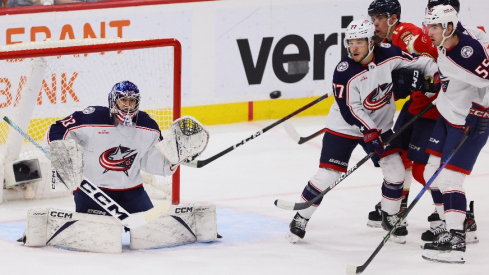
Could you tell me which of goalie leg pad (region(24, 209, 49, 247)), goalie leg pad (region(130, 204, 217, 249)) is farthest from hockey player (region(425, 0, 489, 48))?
goalie leg pad (region(24, 209, 49, 247))

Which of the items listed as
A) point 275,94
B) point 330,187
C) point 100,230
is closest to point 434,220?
point 330,187

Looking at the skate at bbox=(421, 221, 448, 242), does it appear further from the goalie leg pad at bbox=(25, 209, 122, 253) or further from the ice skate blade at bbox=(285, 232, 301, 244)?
the goalie leg pad at bbox=(25, 209, 122, 253)

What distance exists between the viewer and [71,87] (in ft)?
23.4

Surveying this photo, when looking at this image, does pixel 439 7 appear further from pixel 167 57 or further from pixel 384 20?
pixel 167 57

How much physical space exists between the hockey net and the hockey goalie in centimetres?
67

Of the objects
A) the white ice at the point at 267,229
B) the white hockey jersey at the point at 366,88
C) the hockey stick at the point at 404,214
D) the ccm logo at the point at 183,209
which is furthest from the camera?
the ccm logo at the point at 183,209

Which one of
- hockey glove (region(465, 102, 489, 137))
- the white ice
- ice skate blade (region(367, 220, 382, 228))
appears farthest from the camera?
ice skate blade (region(367, 220, 382, 228))

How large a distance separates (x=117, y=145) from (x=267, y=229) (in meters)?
1.01

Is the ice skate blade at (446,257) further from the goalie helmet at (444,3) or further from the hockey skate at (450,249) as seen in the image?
the goalie helmet at (444,3)

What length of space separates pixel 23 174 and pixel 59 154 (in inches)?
Result: 54.9

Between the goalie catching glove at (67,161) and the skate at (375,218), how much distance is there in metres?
1.76

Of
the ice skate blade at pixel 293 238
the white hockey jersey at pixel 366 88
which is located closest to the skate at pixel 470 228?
the white hockey jersey at pixel 366 88

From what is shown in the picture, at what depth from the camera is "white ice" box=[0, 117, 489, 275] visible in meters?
5.52

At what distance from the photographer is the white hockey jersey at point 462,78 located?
5.57 metres
